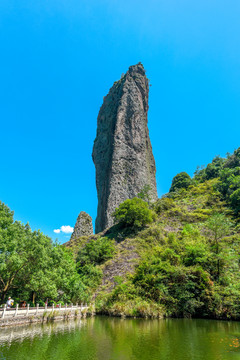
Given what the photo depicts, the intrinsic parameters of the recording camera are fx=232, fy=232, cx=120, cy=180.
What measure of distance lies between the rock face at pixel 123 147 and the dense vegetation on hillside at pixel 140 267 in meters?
20.9

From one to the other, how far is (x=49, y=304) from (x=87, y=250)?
1765 centimetres

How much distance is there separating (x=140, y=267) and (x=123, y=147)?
171ft

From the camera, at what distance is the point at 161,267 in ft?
97.8

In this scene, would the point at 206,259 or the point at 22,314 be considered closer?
the point at 22,314

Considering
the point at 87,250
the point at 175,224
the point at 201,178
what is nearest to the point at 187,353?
the point at 87,250

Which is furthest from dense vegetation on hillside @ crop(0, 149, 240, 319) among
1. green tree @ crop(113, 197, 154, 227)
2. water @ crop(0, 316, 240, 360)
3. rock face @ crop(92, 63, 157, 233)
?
rock face @ crop(92, 63, 157, 233)

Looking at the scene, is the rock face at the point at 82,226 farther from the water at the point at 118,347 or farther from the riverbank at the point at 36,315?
the water at the point at 118,347

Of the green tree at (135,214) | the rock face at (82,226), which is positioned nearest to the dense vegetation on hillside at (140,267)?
the green tree at (135,214)

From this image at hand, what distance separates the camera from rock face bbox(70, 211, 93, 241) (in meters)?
63.0

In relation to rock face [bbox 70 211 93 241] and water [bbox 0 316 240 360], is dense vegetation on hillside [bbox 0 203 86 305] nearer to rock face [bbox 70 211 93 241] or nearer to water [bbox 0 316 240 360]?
water [bbox 0 316 240 360]

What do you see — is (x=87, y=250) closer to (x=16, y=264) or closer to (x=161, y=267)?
(x=161, y=267)

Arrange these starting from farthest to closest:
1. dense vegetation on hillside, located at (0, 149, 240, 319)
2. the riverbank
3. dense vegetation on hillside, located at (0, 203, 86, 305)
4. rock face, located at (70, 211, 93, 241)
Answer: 1. rock face, located at (70, 211, 93, 241)
2. dense vegetation on hillside, located at (0, 149, 240, 319)
3. dense vegetation on hillside, located at (0, 203, 86, 305)
4. the riverbank

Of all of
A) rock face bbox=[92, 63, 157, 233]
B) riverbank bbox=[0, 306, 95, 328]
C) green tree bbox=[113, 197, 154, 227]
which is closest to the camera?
riverbank bbox=[0, 306, 95, 328]

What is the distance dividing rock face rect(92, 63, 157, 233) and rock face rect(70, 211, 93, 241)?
17.2 ft
